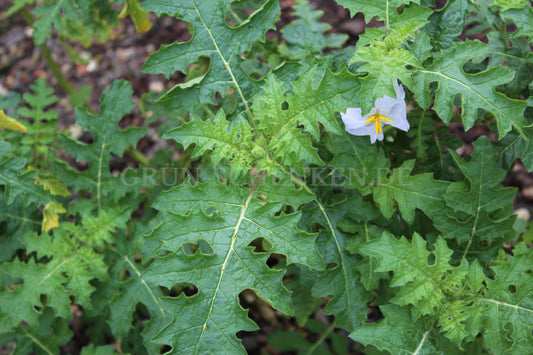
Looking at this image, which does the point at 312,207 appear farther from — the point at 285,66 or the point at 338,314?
the point at 285,66

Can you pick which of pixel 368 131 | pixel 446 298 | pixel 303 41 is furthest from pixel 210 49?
pixel 446 298

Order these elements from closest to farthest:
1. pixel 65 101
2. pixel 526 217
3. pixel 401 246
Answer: pixel 401 246
pixel 526 217
pixel 65 101

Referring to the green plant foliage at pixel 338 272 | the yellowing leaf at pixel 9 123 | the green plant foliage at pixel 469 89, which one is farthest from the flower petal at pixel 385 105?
the yellowing leaf at pixel 9 123

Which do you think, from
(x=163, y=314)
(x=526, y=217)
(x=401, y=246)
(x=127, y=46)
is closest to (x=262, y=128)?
(x=401, y=246)

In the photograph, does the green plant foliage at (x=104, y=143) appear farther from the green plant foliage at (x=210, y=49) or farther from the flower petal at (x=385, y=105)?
the flower petal at (x=385, y=105)

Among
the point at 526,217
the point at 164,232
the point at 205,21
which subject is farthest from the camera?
the point at 526,217

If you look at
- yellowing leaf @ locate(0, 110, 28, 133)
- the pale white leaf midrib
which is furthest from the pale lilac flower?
yellowing leaf @ locate(0, 110, 28, 133)
